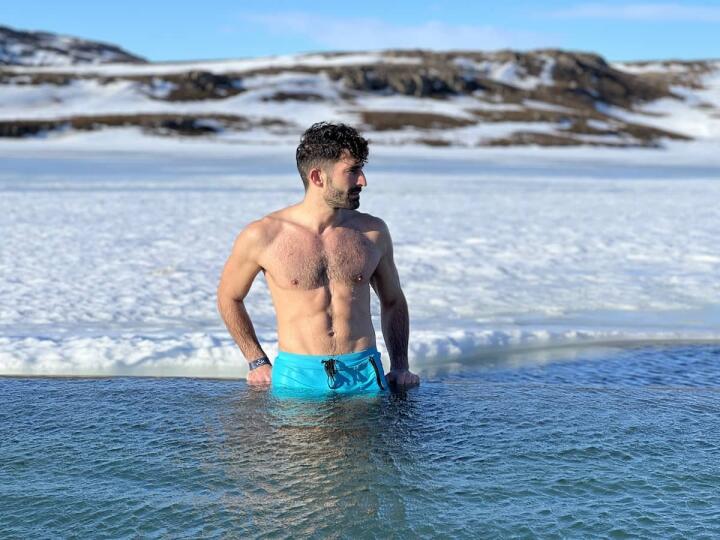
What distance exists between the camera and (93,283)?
892 centimetres

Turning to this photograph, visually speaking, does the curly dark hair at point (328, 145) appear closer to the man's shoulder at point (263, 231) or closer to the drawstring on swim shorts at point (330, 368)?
the man's shoulder at point (263, 231)

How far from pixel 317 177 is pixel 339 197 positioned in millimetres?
133

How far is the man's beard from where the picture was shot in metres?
4.15

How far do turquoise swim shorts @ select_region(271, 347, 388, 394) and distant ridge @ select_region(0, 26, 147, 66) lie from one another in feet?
365

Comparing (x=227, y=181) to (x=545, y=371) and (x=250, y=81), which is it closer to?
(x=545, y=371)

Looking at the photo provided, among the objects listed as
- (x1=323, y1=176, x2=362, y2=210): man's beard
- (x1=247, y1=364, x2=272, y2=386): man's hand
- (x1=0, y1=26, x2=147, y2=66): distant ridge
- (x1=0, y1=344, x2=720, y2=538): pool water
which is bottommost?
(x1=0, y1=344, x2=720, y2=538): pool water

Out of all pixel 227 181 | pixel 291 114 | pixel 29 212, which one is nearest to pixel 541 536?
pixel 29 212

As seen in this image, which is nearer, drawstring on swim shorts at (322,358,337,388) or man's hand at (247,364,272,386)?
drawstring on swim shorts at (322,358,337,388)

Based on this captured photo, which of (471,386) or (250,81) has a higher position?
(250,81)

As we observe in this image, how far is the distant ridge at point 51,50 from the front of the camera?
11408 centimetres

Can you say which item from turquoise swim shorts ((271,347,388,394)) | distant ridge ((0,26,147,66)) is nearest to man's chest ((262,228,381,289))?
turquoise swim shorts ((271,347,388,394))

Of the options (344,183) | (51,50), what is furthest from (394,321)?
(51,50)

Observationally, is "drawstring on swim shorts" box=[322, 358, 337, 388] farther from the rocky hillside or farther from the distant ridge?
the distant ridge

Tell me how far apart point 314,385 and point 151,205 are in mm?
13260
